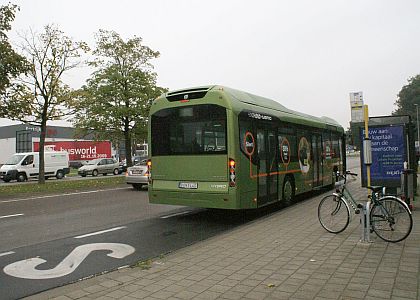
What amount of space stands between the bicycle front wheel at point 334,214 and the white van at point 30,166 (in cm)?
2737

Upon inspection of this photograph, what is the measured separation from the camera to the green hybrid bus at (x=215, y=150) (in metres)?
8.86

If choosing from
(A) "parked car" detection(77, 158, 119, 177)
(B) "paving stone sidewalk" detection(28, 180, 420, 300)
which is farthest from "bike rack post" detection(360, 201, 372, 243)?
(A) "parked car" detection(77, 158, 119, 177)

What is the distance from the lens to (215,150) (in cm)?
899

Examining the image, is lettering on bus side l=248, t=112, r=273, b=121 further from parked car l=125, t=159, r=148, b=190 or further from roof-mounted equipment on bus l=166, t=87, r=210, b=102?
parked car l=125, t=159, r=148, b=190

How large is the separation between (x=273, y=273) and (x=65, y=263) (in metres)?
3.24

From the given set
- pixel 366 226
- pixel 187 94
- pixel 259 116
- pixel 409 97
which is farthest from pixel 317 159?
pixel 409 97

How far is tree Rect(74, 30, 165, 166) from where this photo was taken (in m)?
26.8

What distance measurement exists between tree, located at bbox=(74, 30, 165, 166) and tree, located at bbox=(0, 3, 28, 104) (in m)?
7.91

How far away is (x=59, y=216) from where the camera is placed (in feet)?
35.8

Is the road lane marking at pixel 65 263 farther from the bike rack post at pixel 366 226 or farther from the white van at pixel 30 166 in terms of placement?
the white van at pixel 30 166

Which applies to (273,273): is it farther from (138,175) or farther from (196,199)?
(138,175)

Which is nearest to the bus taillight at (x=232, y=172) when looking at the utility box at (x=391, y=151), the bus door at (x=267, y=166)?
the bus door at (x=267, y=166)

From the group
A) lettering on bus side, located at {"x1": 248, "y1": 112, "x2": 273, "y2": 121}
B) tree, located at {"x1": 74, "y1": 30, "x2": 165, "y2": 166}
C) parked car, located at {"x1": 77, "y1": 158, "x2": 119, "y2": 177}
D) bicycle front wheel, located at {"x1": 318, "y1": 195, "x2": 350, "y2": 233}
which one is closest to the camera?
bicycle front wheel, located at {"x1": 318, "y1": 195, "x2": 350, "y2": 233}

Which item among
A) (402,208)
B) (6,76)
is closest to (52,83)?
(6,76)
